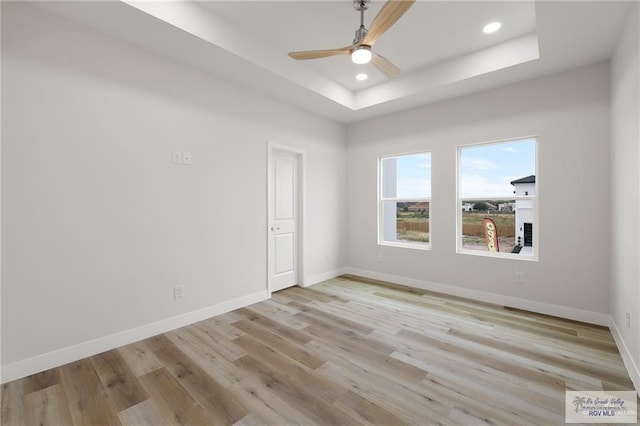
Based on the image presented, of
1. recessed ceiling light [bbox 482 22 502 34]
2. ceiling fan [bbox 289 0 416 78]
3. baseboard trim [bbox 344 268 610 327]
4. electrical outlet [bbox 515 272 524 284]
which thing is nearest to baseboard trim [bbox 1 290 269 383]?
baseboard trim [bbox 344 268 610 327]

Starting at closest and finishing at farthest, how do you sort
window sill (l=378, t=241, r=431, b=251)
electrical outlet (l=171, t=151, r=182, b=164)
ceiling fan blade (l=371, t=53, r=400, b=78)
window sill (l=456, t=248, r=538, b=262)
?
ceiling fan blade (l=371, t=53, r=400, b=78), electrical outlet (l=171, t=151, r=182, b=164), window sill (l=456, t=248, r=538, b=262), window sill (l=378, t=241, r=431, b=251)

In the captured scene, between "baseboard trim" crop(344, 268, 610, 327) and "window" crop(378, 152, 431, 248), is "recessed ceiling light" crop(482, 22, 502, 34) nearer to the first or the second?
"window" crop(378, 152, 431, 248)

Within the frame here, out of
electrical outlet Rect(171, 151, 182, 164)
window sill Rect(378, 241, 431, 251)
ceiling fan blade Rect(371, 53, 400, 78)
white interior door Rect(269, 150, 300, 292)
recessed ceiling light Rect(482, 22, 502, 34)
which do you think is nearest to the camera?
ceiling fan blade Rect(371, 53, 400, 78)

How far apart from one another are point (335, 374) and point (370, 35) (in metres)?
2.60

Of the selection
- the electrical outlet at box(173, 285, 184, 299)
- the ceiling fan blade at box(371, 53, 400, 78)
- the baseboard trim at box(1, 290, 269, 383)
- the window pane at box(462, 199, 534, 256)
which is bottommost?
the baseboard trim at box(1, 290, 269, 383)

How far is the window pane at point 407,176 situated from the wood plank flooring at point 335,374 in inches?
77.4

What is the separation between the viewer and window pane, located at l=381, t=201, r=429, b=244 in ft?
14.4

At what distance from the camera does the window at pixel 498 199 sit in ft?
11.4

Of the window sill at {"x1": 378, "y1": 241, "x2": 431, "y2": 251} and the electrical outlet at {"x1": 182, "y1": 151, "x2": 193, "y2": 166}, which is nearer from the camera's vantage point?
the electrical outlet at {"x1": 182, "y1": 151, "x2": 193, "y2": 166}

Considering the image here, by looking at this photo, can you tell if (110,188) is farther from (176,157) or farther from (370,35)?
(370,35)

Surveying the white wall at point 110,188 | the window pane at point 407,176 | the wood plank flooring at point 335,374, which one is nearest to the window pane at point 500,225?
the window pane at point 407,176

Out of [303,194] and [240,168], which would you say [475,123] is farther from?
[240,168]

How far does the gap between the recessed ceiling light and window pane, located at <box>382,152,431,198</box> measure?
A: 1700 millimetres

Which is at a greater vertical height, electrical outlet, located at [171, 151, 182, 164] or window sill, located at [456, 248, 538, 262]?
electrical outlet, located at [171, 151, 182, 164]
